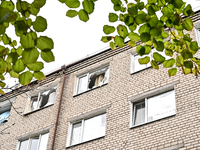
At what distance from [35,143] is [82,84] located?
3.64 metres

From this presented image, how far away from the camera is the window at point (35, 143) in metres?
15.4

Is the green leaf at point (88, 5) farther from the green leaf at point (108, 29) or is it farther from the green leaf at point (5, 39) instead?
the green leaf at point (5, 39)

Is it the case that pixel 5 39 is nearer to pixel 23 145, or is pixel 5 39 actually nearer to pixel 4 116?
pixel 23 145

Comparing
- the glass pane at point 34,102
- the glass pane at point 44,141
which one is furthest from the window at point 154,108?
the glass pane at point 34,102

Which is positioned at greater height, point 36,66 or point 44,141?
point 44,141

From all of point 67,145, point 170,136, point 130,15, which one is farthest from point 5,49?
point 67,145

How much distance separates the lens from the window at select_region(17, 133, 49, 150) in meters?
15.4

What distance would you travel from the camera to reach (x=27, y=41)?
468 cm

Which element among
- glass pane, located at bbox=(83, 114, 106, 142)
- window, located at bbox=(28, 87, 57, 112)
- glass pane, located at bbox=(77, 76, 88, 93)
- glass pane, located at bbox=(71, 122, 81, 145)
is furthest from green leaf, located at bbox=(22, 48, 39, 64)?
window, located at bbox=(28, 87, 57, 112)

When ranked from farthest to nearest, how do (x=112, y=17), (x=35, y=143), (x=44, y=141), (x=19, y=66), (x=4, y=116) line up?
(x=4, y=116), (x=35, y=143), (x=44, y=141), (x=112, y=17), (x=19, y=66)

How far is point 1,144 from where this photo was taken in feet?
55.5

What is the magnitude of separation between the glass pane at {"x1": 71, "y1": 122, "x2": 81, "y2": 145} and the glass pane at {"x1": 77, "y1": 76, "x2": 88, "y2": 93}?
2.05 m

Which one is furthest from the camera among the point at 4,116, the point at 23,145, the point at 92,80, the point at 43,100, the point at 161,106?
the point at 4,116

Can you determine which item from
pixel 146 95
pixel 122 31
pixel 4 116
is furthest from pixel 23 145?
pixel 122 31
